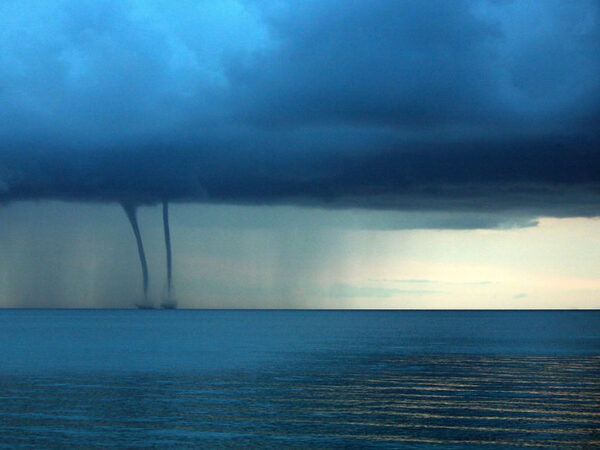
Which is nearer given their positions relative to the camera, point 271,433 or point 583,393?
point 271,433

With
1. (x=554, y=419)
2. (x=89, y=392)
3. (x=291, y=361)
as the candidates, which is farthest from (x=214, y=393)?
(x=291, y=361)

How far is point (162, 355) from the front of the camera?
116188mm

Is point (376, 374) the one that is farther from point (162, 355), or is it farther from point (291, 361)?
point (162, 355)

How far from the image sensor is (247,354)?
119500 mm

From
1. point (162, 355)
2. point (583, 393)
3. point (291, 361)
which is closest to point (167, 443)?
point (583, 393)

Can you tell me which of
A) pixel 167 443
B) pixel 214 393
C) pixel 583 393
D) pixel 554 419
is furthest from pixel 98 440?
pixel 583 393

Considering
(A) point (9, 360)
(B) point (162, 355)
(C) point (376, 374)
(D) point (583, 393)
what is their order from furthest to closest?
1. (B) point (162, 355)
2. (A) point (9, 360)
3. (C) point (376, 374)
4. (D) point (583, 393)

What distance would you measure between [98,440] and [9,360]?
6587 cm

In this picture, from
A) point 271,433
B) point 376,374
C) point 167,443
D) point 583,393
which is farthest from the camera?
point 376,374

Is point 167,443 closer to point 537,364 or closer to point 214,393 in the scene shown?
point 214,393

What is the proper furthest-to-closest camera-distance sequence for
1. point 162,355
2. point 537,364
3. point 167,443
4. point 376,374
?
1. point 162,355
2. point 537,364
3. point 376,374
4. point 167,443

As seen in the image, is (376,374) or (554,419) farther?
(376,374)

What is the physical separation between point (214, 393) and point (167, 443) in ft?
75.0

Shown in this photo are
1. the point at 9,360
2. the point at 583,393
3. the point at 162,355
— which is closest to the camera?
the point at 583,393
